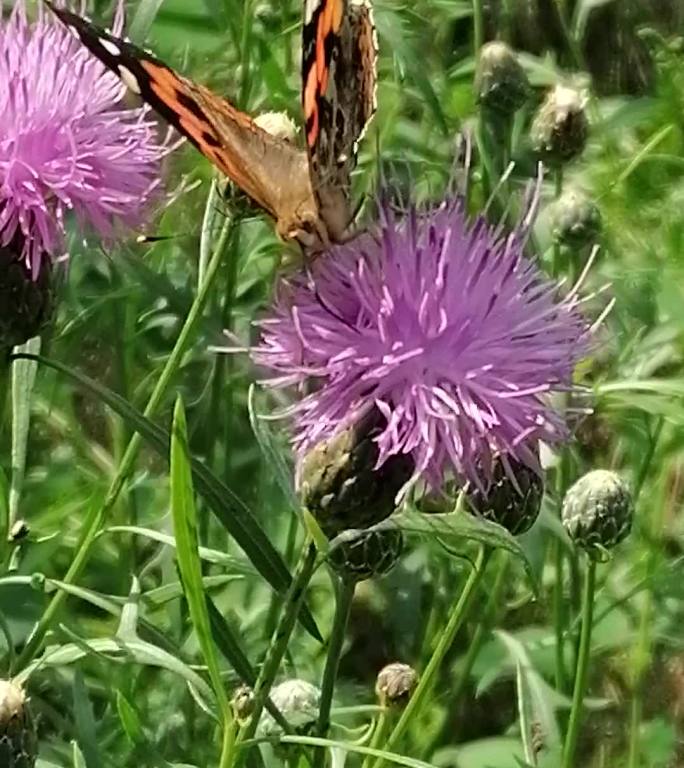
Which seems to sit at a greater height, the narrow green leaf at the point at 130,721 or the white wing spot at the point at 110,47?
the white wing spot at the point at 110,47

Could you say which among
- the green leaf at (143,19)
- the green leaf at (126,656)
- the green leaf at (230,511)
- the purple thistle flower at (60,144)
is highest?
the green leaf at (143,19)

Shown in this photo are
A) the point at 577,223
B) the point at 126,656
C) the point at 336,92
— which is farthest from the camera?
the point at 577,223

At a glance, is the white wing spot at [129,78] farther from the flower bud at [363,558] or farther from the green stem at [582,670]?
the green stem at [582,670]

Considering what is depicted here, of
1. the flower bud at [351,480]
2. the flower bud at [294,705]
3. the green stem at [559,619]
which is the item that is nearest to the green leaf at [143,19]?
the flower bud at [351,480]

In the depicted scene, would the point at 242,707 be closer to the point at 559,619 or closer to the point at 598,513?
the point at 598,513

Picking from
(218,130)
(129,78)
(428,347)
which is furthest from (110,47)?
(428,347)
